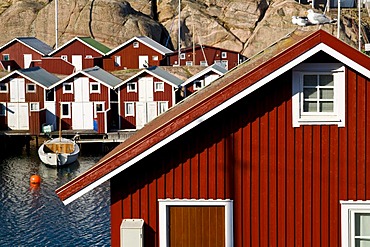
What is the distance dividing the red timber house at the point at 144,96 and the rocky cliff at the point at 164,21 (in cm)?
2198

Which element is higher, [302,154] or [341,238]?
[302,154]

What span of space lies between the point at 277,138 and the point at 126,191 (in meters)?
1.95

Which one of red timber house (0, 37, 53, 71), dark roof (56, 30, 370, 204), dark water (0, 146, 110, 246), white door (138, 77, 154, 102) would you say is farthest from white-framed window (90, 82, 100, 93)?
dark roof (56, 30, 370, 204)

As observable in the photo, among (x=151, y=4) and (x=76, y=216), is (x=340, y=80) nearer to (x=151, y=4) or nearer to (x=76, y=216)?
(x=76, y=216)

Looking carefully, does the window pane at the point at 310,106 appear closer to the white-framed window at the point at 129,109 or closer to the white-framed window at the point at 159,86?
the white-framed window at the point at 129,109

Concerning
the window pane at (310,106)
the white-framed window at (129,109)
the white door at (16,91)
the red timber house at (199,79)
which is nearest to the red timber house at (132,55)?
the red timber house at (199,79)

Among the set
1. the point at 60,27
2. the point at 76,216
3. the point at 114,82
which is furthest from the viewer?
the point at 60,27

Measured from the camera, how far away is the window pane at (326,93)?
29.9 feet

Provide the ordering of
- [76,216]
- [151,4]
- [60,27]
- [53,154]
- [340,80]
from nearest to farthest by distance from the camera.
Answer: [340,80]
[76,216]
[53,154]
[60,27]
[151,4]

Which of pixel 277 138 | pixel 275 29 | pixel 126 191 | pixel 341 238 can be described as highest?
pixel 275 29

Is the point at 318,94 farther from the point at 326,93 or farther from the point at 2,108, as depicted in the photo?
the point at 2,108

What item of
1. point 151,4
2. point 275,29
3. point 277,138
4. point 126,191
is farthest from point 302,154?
point 151,4

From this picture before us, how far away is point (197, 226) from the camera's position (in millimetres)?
9391

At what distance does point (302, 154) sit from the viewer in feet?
30.3
